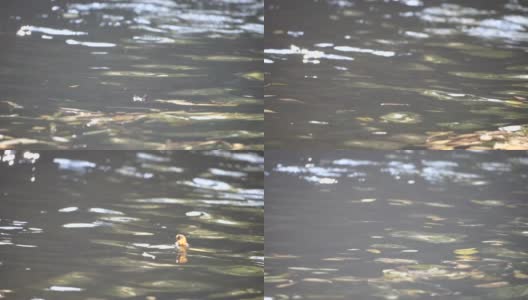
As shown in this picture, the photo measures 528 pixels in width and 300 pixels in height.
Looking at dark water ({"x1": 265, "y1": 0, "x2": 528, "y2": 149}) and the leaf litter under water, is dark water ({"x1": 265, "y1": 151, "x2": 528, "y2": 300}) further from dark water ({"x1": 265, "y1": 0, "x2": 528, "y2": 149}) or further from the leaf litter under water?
the leaf litter under water

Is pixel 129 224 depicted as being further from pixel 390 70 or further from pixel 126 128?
pixel 390 70

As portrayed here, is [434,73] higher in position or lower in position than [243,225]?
higher

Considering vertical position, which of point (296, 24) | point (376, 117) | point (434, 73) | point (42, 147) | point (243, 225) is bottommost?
point (243, 225)

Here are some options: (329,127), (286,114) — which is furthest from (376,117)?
(286,114)

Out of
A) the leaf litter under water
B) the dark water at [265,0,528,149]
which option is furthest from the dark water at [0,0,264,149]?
the dark water at [265,0,528,149]

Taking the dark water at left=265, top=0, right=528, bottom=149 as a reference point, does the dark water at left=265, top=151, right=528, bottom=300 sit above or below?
below

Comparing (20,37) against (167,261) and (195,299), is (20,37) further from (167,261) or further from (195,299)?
(195,299)

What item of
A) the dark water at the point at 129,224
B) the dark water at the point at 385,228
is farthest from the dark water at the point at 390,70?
the dark water at the point at 129,224
